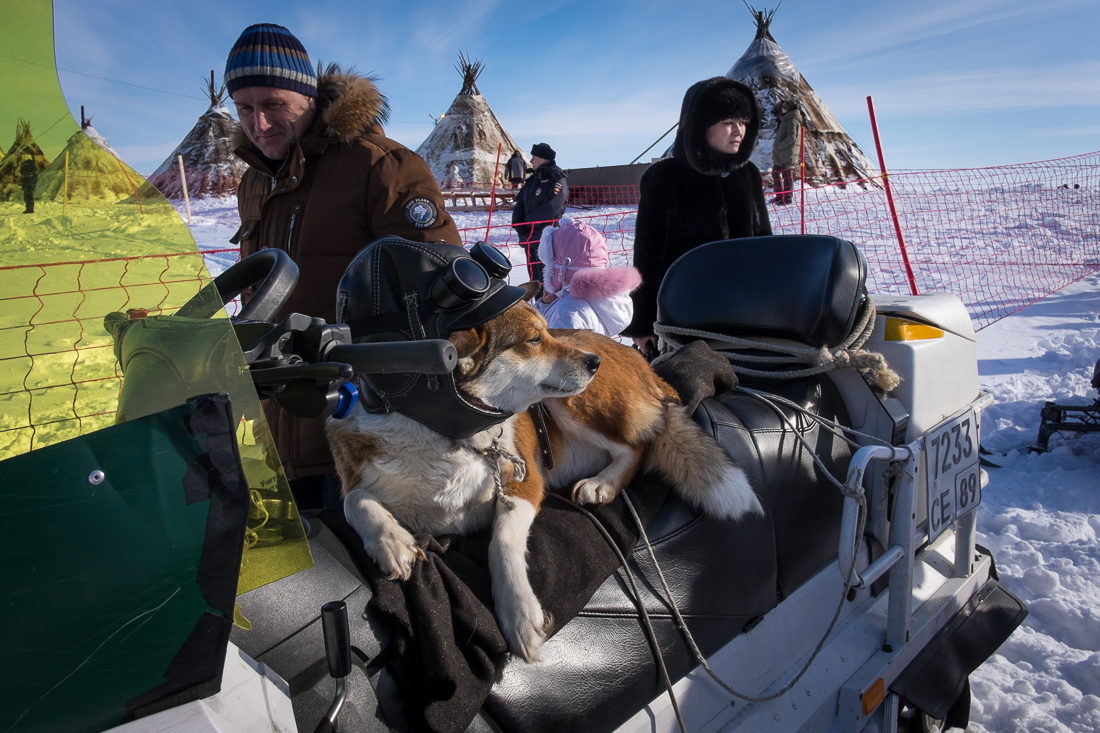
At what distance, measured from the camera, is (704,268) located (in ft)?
7.28

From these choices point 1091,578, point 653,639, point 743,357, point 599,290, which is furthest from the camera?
point 599,290

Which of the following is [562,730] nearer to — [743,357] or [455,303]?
[455,303]

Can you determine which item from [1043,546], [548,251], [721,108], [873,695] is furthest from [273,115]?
[1043,546]

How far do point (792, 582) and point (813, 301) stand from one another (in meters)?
0.87

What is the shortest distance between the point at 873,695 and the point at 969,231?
13.4 metres

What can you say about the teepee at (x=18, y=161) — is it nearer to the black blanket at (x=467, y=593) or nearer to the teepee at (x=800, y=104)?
the black blanket at (x=467, y=593)

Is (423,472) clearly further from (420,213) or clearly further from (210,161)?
(210,161)

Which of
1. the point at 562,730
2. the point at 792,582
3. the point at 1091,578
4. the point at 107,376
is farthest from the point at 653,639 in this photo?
the point at 1091,578

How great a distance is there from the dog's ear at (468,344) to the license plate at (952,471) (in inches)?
60.0

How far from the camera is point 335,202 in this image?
2.18m

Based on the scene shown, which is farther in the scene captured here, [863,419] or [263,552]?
[863,419]

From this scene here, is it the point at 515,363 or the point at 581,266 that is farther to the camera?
the point at 581,266

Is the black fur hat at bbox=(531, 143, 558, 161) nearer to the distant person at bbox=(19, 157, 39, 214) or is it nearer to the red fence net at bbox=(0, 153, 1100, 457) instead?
the red fence net at bbox=(0, 153, 1100, 457)

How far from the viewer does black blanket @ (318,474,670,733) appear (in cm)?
104
